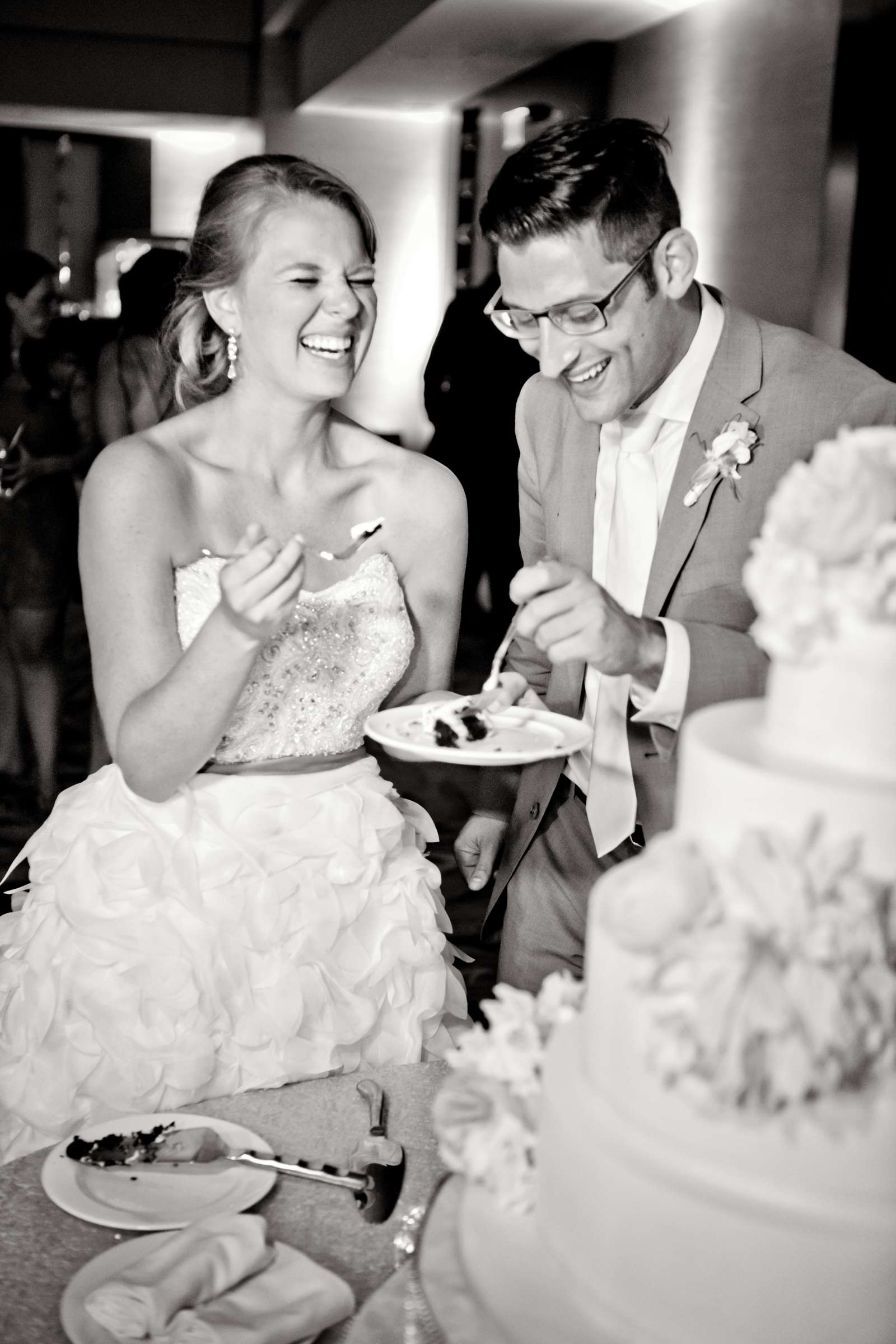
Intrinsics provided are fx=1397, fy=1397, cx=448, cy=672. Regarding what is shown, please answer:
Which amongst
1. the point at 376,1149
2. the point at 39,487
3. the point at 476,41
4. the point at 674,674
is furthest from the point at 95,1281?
the point at 476,41

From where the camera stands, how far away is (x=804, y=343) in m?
2.20

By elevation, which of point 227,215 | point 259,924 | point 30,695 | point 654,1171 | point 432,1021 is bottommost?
point 30,695

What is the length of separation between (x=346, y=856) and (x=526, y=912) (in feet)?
1.68

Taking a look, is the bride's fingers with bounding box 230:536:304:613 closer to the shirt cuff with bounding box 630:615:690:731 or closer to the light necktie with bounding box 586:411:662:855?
the shirt cuff with bounding box 630:615:690:731

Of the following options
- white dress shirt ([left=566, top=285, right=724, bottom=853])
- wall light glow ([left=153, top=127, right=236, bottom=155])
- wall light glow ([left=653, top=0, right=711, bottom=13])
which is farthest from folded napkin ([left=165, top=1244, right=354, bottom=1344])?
wall light glow ([left=153, top=127, right=236, bottom=155])

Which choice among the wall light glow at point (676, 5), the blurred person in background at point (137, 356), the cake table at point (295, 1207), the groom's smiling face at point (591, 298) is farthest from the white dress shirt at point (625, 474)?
the wall light glow at point (676, 5)

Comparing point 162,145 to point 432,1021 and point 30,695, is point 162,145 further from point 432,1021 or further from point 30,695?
point 432,1021

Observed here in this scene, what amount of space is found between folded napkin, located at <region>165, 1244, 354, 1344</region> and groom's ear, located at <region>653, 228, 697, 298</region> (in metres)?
1.48

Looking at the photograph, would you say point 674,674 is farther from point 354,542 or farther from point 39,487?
point 39,487

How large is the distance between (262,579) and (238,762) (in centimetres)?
56

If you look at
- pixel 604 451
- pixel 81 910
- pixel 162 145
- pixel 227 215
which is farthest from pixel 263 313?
pixel 162 145

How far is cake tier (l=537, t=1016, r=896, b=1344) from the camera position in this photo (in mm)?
935

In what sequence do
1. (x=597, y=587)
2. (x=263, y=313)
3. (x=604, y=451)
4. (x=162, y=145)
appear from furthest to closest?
(x=162, y=145)
(x=604, y=451)
(x=263, y=313)
(x=597, y=587)

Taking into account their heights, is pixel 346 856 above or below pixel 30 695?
above
